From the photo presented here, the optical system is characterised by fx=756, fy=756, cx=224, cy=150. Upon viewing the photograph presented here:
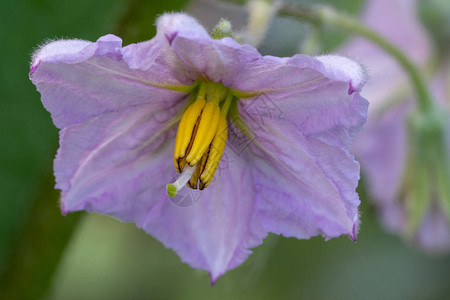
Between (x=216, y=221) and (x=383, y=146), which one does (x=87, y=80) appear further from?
(x=383, y=146)

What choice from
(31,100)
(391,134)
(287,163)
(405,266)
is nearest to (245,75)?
(287,163)

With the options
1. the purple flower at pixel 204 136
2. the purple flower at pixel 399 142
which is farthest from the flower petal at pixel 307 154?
the purple flower at pixel 399 142

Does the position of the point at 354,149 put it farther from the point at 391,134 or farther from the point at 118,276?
the point at 118,276

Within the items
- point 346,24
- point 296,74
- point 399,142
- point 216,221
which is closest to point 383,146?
point 399,142

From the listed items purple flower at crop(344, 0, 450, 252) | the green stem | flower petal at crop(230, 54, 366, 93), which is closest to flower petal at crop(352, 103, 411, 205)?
purple flower at crop(344, 0, 450, 252)

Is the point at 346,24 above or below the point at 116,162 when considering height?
above

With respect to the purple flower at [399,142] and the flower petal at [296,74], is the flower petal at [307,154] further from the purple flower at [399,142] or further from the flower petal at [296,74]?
the purple flower at [399,142]

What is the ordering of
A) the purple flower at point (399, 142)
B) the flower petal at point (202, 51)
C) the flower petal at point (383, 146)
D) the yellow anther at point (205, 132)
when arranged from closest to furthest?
the flower petal at point (202, 51), the yellow anther at point (205, 132), the purple flower at point (399, 142), the flower petal at point (383, 146)
